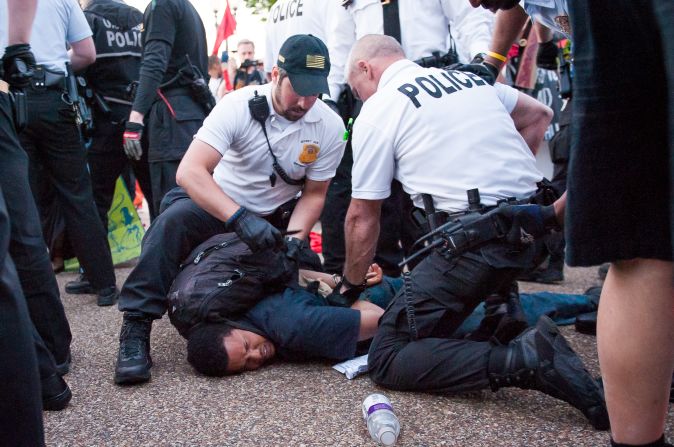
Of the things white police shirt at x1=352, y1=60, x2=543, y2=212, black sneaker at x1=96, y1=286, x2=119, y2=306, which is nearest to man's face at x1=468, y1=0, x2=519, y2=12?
white police shirt at x1=352, y1=60, x2=543, y2=212

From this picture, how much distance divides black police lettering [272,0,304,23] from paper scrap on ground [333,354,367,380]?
7.37ft

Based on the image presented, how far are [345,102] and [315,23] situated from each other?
0.55 m

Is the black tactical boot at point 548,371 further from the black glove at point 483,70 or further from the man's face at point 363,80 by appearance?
the man's face at point 363,80

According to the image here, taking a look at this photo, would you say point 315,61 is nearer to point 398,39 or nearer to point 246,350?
point 398,39

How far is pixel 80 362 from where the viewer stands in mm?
2703

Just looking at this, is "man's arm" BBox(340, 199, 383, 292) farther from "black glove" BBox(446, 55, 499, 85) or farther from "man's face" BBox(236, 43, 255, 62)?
"man's face" BBox(236, 43, 255, 62)

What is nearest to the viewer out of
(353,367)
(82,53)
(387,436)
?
(387,436)

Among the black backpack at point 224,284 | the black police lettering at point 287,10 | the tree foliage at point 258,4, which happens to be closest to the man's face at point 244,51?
the black police lettering at point 287,10

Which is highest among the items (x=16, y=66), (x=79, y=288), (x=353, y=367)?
(x=16, y=66)

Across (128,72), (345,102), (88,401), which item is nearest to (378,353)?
(88,401)

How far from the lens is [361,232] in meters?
2.61

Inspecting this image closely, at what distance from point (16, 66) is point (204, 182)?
79 centimetres

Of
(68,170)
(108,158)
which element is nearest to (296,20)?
(108,158)

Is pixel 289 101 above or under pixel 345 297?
above
